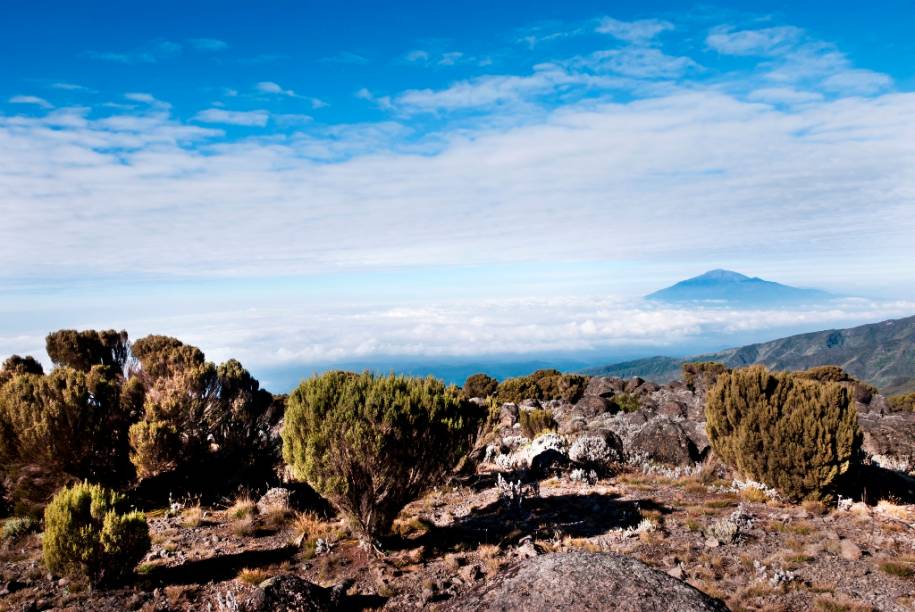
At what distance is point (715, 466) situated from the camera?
16.1 m

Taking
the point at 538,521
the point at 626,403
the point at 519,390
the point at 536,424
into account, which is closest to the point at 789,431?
the point at 538,521

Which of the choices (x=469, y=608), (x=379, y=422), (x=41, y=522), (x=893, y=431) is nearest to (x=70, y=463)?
(x=41, y=522)

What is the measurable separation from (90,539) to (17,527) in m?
4.79

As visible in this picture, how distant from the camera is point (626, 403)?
114 feet

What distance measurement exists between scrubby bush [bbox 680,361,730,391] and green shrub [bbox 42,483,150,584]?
43123mm

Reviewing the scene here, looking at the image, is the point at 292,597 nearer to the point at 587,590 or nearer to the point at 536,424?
the point at 587,590

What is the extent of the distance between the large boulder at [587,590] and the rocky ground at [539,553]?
0.03m

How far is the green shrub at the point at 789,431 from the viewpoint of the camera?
12734mm

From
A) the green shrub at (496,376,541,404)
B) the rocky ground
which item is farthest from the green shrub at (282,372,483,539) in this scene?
the green shrub at (496,376,541,404)

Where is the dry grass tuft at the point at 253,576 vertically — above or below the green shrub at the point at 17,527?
below

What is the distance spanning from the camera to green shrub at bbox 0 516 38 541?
1103 cm

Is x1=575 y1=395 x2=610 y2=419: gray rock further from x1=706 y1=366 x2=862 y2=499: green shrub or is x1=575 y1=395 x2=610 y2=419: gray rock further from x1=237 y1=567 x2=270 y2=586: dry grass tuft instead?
x1=237 y1=567 x2=270 y2=586: dry grass tuft

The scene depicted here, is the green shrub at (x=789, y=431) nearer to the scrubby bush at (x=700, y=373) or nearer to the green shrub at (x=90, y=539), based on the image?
the green shrub at (x=90, y=539)

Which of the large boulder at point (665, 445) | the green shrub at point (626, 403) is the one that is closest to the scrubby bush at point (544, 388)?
the green shrub at point (626, 403)
